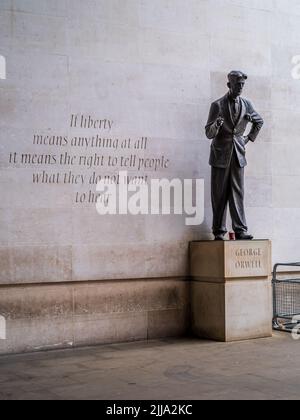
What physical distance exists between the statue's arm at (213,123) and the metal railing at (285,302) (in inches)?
99.5

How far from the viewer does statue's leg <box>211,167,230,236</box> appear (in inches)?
397

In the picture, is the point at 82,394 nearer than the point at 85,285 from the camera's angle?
Yes

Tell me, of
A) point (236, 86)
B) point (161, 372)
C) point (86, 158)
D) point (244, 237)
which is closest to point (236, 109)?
point (236, 86)

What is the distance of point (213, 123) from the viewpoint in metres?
A: 9.85

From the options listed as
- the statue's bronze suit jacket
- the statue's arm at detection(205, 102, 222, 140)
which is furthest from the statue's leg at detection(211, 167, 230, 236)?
the statue's arm at detection(205, 102, 222, 140)

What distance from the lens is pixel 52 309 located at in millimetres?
9359

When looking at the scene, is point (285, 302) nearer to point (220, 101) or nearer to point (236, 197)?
point (236, 197)

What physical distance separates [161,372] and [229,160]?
371cm

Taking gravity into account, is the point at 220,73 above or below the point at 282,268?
above

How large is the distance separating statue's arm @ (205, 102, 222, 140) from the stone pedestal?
63.7 inches

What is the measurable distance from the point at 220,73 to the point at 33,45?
3.18m

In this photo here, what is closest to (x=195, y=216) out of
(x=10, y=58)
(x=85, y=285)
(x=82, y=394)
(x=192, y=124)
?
(x=192, y=124)
